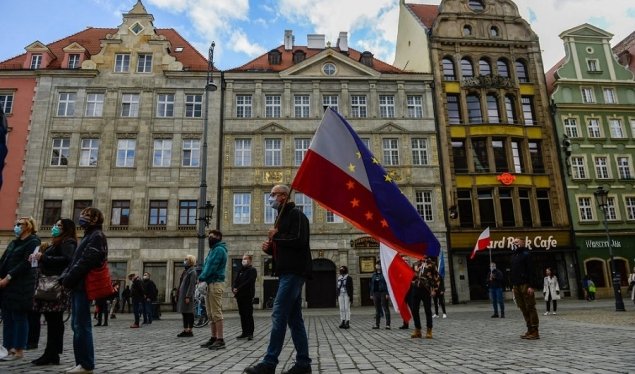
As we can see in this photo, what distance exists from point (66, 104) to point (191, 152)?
8914 millimetres

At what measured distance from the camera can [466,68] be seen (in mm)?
32219

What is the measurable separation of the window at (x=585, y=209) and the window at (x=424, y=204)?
10.8 meters

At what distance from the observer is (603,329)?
9875mm

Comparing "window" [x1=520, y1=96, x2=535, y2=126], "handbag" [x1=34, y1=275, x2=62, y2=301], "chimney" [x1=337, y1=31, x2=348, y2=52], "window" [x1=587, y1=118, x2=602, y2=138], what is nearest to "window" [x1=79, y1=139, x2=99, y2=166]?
"chimney" [x1=337, y1=31, x2=348, y2=52]

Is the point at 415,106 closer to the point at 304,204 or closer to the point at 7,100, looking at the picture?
the point at 304,204

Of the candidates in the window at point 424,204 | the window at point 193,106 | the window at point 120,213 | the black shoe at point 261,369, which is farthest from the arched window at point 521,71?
the black shoe at point 261,369

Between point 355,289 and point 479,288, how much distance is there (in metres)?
8.25

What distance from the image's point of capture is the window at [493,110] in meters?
31.3

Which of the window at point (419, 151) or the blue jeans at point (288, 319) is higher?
the window at point (419, 151)

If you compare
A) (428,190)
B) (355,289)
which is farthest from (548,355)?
(428,190)

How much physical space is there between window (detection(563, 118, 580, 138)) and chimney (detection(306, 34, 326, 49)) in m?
19.7

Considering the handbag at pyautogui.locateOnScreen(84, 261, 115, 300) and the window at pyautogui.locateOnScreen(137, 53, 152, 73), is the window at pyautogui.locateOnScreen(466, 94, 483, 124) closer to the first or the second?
the window at pyautogui.locateOnScreen(137, 53, 152, 73)

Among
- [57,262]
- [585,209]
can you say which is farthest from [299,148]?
[57,262]

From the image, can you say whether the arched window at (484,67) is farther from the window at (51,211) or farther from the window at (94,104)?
the window at (51,211)
